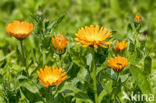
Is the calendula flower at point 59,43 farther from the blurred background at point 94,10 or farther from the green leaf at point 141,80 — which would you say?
the blurred background at point 94,10

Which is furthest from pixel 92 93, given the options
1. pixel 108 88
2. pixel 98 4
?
pixel 98 4

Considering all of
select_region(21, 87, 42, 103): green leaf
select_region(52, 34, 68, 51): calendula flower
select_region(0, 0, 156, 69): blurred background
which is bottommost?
select_region(21, 87, 42, 103): green leaf

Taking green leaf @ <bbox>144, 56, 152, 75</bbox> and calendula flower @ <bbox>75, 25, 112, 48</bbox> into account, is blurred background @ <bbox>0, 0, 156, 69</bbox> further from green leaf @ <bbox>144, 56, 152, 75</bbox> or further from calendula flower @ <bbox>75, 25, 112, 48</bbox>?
calendula flower @ <bbox>75, 25, 112, 48</bbox>

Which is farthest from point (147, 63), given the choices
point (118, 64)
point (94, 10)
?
point (94, 10)

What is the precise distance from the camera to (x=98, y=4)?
4.00m

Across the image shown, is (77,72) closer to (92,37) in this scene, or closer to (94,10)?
(92,37)

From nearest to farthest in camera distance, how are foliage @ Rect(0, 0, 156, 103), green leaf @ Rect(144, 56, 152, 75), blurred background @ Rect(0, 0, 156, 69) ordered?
1. foliage @ Rect(0, 0, 156, 103)
2. green leaf @ Rect(144, 56, 152, 75)
3. blurred background @ Rect(0, 0, 156, 69)

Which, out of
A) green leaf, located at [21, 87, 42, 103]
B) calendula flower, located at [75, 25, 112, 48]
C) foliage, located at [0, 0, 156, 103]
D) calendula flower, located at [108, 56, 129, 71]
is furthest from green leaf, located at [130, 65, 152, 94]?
green leaf, located at [21, 87, 42, 103]

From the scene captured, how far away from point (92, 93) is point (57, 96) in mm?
264

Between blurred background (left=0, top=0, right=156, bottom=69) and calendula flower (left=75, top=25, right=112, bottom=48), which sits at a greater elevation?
blurred background (left=0, top=0, right=156, bottom=69)

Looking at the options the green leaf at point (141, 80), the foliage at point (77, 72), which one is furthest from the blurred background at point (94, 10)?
the green leaf at point (141, 80)

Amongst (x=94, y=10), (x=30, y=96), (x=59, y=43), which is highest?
(x=94, y=10)

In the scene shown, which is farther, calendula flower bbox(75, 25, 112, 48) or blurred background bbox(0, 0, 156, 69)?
blurred background bbox(0, 0, 156, 69)

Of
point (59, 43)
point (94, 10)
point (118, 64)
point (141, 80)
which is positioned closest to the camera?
point (118, 64)
